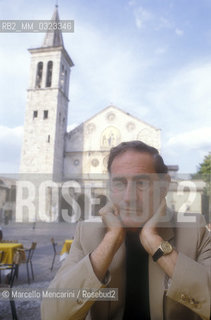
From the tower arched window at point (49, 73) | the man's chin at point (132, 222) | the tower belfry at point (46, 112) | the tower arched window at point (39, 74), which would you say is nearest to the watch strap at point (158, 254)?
the man's chin at point (132, 222)

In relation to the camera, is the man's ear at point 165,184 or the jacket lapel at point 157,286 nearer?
the jacket lapel at point 157,286

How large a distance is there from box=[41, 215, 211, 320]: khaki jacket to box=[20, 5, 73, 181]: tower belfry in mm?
22040

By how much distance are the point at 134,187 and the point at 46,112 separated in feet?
80.1

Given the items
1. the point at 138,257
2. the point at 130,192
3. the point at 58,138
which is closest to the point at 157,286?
the point at 138,257

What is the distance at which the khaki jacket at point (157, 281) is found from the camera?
2.95ft

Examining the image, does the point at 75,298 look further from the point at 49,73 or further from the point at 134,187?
the point at 49,73

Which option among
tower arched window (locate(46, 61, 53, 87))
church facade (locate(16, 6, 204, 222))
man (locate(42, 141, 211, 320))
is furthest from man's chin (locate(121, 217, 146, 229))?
tower arched window (locate(46, 61, 53, 87))

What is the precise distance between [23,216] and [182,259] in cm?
2209

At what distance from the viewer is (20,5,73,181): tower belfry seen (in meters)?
23.1

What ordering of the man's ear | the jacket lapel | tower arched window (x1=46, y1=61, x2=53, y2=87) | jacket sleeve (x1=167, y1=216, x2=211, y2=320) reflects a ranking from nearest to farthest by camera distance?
jacket sleeve (x1=167, y1=216, x2=211, y2=320)
the jacket lapel
the man's ear
tower arched window (x1=46, y1=61, x2=53, y2=87)

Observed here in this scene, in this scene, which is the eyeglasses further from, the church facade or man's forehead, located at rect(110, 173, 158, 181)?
the church facade

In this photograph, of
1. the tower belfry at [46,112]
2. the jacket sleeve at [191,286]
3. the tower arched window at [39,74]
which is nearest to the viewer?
the jacket sleeve at [191,286]

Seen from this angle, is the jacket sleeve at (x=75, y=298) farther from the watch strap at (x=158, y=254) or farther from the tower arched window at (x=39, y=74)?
the tower arched window at (x=39, y=74)

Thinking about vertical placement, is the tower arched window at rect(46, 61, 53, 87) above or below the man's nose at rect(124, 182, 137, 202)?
above
